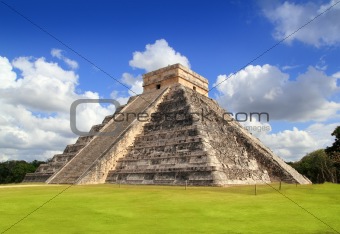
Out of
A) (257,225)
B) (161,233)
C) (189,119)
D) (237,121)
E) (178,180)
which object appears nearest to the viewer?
(161,233)

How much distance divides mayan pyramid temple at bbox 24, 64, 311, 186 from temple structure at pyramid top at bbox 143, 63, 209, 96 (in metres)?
0.17

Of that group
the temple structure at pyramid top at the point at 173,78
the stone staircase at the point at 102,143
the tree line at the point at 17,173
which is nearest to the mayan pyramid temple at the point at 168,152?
the stone staircase at the point at 102,143

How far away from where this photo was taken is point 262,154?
1988cm

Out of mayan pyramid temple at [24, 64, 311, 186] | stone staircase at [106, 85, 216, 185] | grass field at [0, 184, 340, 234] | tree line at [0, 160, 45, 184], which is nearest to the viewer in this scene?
grass field at [0, 184, 340, 234]

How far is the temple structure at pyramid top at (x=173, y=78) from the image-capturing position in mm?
25484

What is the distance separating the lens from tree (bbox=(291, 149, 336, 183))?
38.5 metres

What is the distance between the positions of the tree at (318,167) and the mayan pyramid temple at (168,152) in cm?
2078

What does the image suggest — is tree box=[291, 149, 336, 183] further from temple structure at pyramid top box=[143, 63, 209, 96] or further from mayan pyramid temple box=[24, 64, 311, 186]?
mayan pyramid temple box=[24, 64, 311, 186]

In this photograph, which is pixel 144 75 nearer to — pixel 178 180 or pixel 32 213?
pixel 178 180

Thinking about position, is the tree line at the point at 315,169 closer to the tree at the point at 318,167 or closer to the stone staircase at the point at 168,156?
the tree at the point at 318,167

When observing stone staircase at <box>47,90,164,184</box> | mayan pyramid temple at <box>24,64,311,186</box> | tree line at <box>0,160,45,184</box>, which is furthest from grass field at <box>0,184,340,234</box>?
tree line at <box>0,160,45,184</box>

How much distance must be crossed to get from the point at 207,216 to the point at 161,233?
1.73m

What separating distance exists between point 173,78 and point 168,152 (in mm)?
9743

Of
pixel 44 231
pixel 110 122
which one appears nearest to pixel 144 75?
pixel 110 122
